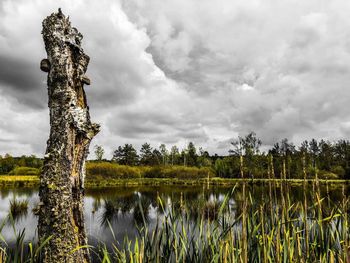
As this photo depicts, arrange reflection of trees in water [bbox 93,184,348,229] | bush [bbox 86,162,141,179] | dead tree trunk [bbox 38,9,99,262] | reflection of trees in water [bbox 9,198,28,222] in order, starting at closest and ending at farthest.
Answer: dead tree trunk [bbox 38,9,99,262] < reflection of trees in water [bbox 93,184,348,229] < reflection of trees in water [bbox 9,198,28,222] < bush [bbox 86,162,141,179]

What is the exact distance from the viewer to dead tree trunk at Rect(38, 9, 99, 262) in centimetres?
233

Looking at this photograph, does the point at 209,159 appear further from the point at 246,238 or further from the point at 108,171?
the point at 246,238

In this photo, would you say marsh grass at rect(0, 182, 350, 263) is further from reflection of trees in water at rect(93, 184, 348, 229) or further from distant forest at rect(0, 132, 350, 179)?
distant forest at rect(0, 132, 350, 179)

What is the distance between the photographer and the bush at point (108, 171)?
147 feet

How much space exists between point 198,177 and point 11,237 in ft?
147

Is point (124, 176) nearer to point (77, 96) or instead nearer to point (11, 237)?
point (11, 237)

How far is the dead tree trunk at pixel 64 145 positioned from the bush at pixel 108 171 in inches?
1675

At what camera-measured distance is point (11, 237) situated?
10.2 m

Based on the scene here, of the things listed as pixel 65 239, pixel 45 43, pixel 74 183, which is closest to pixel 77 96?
pixel 45 43

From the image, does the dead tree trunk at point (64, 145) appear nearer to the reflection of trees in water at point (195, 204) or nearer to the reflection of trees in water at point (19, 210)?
the reflection of trees in water at point (195, 204)

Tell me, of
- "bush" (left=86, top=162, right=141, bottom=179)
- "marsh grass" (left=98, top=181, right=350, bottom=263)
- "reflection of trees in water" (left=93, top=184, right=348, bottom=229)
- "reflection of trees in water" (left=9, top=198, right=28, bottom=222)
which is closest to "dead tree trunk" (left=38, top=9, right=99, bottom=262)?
"marsh grass" (left=98, top=181, right=350, bottom=263)

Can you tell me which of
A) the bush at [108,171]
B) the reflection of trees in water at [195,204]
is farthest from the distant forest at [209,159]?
the reflection of trees in water at [195,204]

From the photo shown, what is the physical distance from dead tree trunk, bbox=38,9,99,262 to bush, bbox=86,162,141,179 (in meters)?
42.5

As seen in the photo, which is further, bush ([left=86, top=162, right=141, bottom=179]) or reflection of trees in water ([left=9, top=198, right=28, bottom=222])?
bush ([left=86, top=162, right=141, bottom=179])
